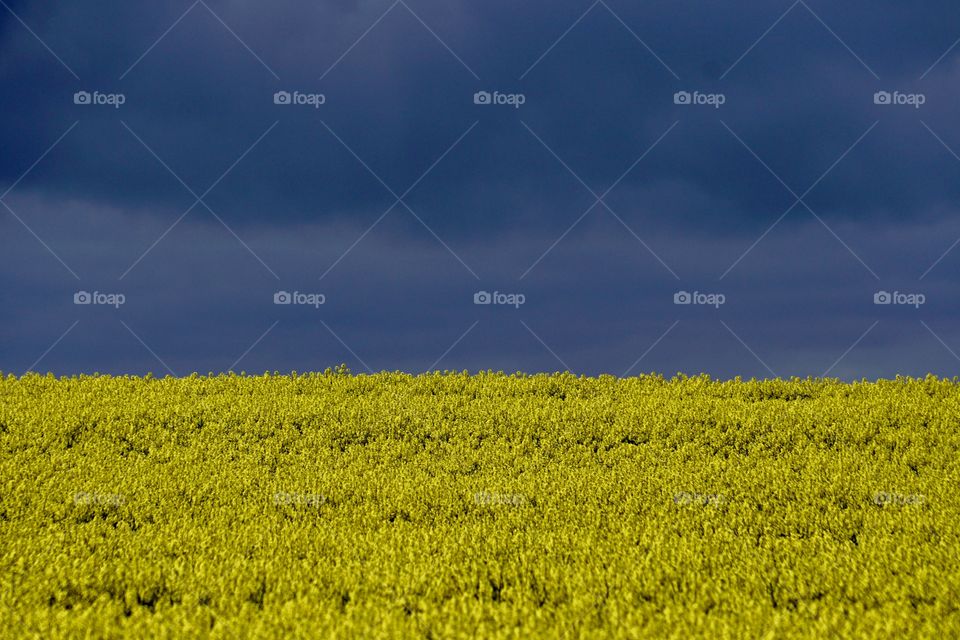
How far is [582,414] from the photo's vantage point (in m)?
12.7

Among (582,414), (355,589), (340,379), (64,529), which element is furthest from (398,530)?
(340,379)

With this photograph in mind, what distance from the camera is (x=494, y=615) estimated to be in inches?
227

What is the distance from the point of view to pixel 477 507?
9.03 m

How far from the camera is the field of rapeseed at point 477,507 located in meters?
6.01

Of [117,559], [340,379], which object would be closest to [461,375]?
[340,379]

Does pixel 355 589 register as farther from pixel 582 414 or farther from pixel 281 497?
pixel 582 414

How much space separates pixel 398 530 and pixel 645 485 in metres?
3.42

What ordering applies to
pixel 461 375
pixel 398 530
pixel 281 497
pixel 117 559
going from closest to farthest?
1. pixel 117 559
2. pixel 398 530
3. pixel 281 497
4. pixel 461 375

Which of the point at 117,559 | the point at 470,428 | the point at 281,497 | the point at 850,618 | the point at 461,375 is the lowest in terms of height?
the point at 850,618

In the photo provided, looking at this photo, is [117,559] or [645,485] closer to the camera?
[117,559]

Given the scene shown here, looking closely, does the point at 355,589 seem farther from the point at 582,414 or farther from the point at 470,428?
the point at 582,414

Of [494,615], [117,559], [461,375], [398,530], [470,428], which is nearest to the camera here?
[494,615]

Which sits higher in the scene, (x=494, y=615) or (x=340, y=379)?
(x=340, y=379)

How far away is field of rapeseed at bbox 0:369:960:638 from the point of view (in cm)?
601
